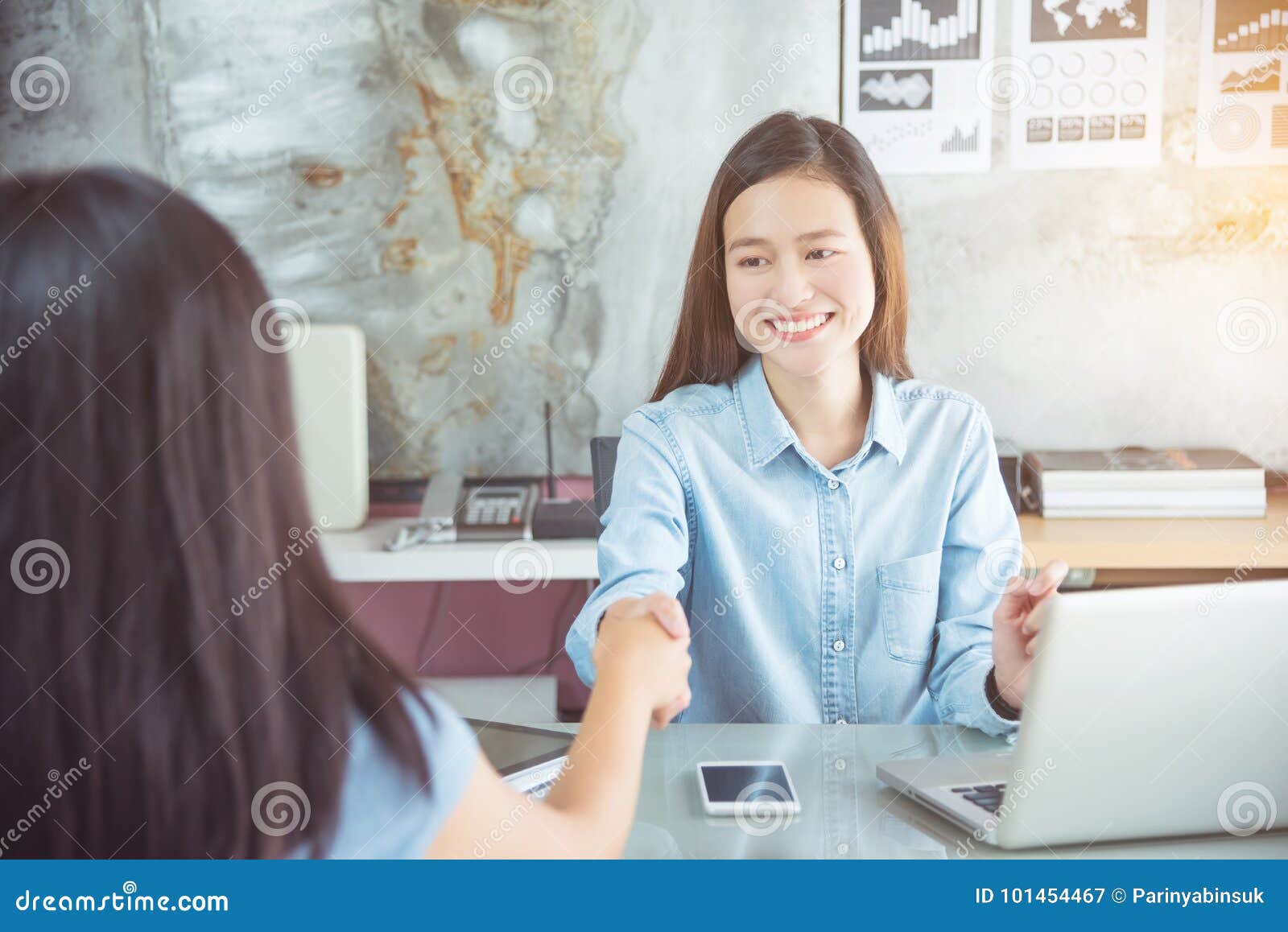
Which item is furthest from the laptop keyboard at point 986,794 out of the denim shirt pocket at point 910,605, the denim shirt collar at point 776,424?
the denim shirt collar at point 776,424

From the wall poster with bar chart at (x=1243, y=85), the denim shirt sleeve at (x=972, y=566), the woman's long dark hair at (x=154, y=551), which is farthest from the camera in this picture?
the wall poster with bar chart at (x=1243, y=85)

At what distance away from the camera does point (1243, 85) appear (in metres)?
2.31

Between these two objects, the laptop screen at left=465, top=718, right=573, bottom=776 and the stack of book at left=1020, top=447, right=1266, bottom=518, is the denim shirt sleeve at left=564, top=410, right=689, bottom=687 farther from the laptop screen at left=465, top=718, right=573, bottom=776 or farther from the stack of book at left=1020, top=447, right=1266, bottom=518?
the stack of book at left=1020, top=447, right=1266, bottom=518

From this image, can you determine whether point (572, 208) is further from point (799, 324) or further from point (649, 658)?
point (649, 658)

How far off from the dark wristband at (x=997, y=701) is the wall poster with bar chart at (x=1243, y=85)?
1.72m

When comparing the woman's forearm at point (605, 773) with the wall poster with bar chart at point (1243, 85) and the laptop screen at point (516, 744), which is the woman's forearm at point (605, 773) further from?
the wall poster with bar chart at point (1243, 85)

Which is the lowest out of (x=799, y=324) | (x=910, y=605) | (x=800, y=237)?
(x=910, y=605)

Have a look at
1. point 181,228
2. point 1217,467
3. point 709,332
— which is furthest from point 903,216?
point 181,228

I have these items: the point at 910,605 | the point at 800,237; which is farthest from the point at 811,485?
the point at 800,237

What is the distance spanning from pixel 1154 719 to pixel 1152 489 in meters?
1.47

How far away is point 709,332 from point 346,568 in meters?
0.85

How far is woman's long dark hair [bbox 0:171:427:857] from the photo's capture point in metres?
0.54

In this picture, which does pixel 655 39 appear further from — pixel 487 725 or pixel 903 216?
pixel 487 725

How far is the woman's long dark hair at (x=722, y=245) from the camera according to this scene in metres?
1.36
